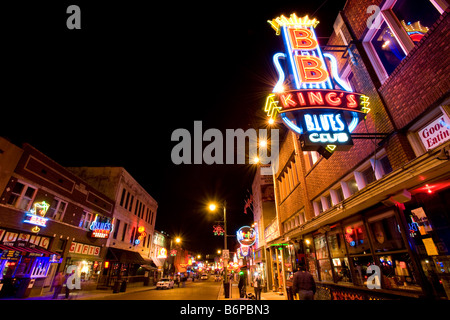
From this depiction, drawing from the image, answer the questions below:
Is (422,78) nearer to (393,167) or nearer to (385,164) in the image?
(393,167)

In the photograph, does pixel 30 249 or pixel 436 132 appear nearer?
pixel 436 132

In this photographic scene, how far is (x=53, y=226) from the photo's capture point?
16547 millimetres

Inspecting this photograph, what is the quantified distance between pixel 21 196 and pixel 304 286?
17.6 m

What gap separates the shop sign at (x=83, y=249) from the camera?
18.5 metres

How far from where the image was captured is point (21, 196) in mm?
14125

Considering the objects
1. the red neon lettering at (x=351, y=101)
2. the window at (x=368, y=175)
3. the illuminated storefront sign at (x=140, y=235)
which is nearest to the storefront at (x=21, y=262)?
the illuminated storefront sign at (x=140, y=235)

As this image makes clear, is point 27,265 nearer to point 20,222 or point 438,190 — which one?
point 20,222

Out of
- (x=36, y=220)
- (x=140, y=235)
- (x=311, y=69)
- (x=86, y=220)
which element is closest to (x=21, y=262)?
(x=36, y=220)

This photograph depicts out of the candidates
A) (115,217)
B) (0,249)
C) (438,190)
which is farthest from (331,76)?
(115,217)

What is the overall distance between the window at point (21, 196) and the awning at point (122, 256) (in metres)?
10.7

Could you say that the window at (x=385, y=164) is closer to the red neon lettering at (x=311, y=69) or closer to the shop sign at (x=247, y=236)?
the red neon lettering at (x=311, y=69)

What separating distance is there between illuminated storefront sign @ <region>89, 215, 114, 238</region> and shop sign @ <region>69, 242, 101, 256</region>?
114 centimetres
